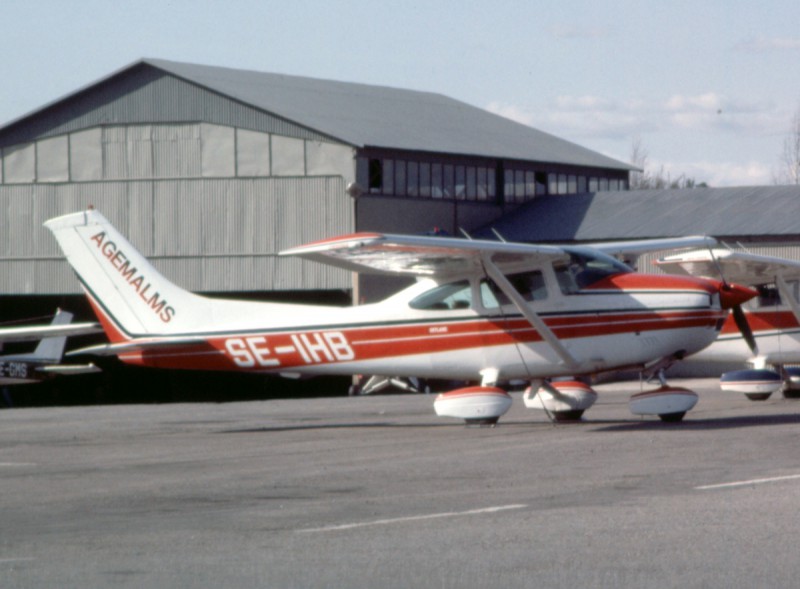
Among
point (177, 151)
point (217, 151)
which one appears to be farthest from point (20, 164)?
point (217, 151)

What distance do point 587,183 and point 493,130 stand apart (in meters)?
4.26

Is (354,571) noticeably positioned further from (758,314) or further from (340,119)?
(340,119)

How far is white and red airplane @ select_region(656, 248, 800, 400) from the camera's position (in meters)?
22.1

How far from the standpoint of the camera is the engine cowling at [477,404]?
17469 millimetres

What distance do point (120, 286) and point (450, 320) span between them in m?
5.00

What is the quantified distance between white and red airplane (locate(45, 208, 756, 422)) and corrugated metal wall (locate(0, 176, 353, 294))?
2014cm

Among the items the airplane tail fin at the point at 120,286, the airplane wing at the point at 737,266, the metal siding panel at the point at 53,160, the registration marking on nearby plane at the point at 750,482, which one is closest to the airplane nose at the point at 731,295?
the airplane wing at the point at 737,266

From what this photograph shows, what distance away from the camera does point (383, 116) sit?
4591cm

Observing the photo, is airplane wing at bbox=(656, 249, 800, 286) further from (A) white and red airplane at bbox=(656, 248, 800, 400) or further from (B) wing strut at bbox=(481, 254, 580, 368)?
(B) wing strut at bbox=(481, 254, 580, 368)

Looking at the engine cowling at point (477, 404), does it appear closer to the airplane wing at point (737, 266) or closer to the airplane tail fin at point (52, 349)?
the airplane wing at point (737, 266)

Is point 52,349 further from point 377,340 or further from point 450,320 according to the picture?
point 450,320

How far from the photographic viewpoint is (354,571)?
7.29 metres

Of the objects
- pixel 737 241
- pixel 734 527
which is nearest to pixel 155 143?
pixel 737 241

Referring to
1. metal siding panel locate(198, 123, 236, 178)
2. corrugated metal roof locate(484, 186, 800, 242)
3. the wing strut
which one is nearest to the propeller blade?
the wing strut
